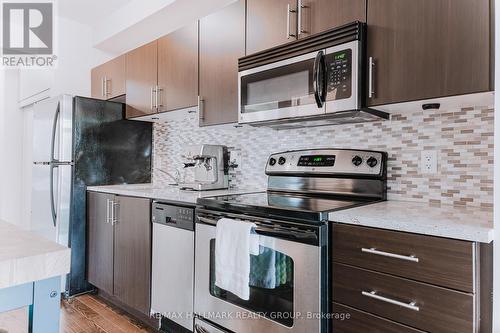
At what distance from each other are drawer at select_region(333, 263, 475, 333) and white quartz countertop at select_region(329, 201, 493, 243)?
0.18 meters

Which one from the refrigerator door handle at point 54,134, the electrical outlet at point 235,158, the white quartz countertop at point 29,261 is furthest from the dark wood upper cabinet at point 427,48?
the refrigerator door handle at point 54,134

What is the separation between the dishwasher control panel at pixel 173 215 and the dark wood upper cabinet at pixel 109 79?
1444mm

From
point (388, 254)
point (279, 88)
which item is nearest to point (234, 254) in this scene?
point (388, 254)

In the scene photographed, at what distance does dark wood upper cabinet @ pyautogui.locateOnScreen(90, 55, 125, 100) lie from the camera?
309 cm

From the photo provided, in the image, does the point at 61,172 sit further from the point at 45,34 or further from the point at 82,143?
the point at 45,34

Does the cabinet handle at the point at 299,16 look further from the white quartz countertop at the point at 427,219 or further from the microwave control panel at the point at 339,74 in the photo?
the white quartz countertop at the point at 427,219

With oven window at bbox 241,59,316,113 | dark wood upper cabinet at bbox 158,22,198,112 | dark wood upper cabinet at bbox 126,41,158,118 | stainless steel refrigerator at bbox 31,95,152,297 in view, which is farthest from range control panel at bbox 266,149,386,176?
stainless steel refrigerator at bbox 31,95,152,297

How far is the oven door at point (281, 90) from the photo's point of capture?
1688 millimetres

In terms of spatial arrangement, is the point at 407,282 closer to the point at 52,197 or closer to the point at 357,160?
the point at 357,160

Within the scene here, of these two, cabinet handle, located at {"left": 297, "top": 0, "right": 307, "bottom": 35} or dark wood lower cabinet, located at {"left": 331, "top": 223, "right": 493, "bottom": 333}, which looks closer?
dark wood lower cabinet, located at {"left": 331, "top": 223, "right": 493, "bottom": 333}

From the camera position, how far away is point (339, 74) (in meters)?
1.58

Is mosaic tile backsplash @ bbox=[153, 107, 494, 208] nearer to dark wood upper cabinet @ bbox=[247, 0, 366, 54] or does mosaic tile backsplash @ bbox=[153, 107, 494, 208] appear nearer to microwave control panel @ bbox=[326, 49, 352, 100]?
microwave control panel @ bbox=[326, 49, 352, 100]

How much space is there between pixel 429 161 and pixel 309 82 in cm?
71

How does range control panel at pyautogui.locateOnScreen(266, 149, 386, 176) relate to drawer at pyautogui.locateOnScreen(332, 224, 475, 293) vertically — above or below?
above
